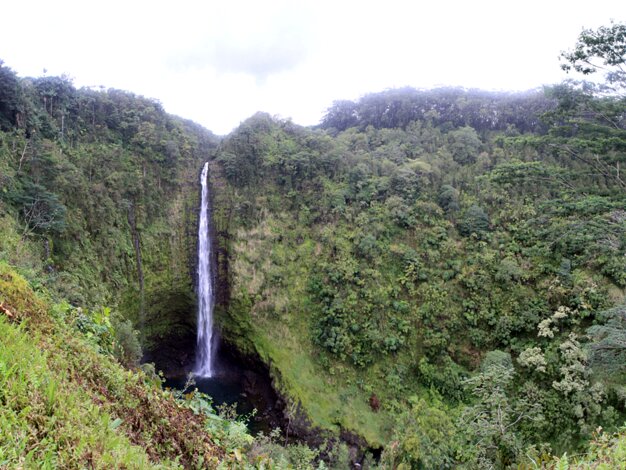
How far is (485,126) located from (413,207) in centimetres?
1366

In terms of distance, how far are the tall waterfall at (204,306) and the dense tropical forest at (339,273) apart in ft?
2.29

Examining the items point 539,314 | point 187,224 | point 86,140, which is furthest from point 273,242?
point 539,314

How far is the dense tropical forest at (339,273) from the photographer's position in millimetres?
5090

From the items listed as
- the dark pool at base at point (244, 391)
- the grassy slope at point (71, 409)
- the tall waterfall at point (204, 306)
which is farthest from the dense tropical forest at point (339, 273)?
the dark pool at base at point (244, 391)

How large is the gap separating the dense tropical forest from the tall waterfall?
0.70 metres

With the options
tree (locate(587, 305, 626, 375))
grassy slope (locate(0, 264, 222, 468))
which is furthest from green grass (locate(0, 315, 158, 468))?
tree (locate(587, 305, 626, 375))

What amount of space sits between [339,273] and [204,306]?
28.4 feet

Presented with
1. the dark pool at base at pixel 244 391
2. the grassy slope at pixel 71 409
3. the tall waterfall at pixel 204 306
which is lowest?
the dark pool at base at pixel 244 391

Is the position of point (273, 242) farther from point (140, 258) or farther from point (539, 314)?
point (539, 314)

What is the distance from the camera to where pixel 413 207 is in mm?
20844

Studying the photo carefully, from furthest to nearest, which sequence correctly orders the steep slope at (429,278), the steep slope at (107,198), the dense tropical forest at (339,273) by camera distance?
the steep slope at (107,198)
the steep slope at (429,278)
the dense tropical forest at (339,273)

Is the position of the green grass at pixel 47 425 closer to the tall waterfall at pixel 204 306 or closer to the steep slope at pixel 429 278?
the steep slope at pixel 429 278

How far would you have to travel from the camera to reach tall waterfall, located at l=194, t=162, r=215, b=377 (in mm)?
20297

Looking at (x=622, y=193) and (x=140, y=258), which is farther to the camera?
(x=140, y=258)
